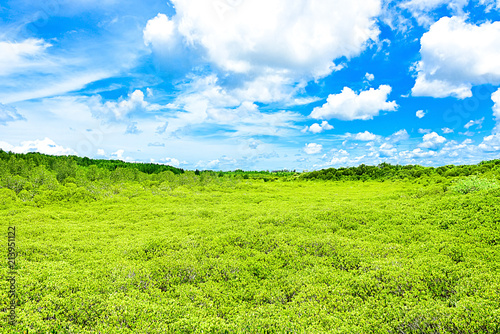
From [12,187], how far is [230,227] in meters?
30.6

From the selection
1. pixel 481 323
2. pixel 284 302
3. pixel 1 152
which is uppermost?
pixel 1 152

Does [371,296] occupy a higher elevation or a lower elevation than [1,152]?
lower

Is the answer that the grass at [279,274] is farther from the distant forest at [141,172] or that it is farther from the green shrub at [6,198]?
the distant forest at [141,172]

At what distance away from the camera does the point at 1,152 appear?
186 feet

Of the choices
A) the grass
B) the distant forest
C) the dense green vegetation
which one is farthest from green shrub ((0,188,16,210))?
the grass

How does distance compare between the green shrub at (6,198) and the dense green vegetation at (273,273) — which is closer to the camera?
the dense green vegetation at (273,273)

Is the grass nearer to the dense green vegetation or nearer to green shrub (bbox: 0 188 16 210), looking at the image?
the dense green vegetation

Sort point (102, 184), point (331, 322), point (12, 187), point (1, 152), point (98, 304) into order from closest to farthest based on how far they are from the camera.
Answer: point (331, 322) < point (98, 304) < point (12, 187) < point (102, 184) < point (1, 152)

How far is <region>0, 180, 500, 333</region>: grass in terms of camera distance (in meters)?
6.51

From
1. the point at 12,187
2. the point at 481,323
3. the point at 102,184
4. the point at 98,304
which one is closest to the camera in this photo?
the point at 481,323

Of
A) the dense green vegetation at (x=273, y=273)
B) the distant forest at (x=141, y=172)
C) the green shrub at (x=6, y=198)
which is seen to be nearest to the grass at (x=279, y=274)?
the dense green vegetation at (x=273, y=273)

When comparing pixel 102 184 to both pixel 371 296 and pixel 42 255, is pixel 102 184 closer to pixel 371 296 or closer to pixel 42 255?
pixel 42 255

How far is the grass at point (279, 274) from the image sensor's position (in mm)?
6508

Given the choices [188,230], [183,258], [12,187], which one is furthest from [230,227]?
[12,187]
